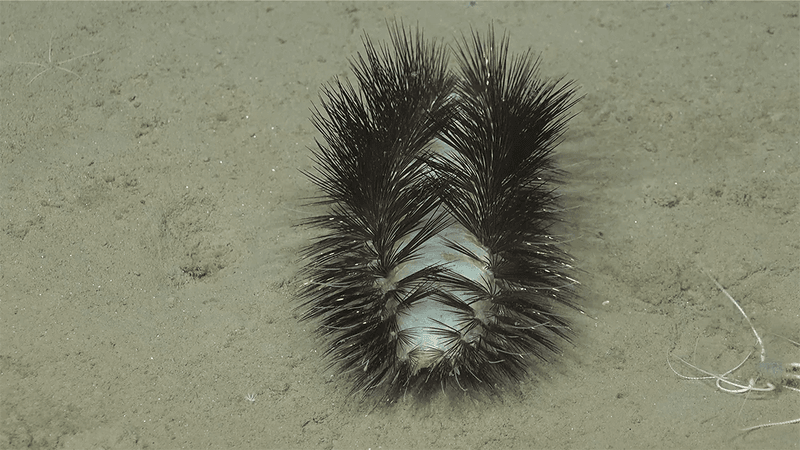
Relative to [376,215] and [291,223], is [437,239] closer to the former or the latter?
[376,215]

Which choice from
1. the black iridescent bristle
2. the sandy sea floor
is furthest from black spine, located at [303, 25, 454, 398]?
the sandy sea floor

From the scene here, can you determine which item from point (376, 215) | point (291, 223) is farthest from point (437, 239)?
point (291, 223)

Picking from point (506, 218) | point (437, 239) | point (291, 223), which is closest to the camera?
point (506, 218)

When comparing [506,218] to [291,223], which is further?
[291,223]

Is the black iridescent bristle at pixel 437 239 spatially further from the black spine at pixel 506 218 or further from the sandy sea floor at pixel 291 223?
the sandy sea floor at pixel 291 223

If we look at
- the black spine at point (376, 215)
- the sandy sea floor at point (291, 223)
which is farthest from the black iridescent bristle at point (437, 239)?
the sandy sea floor at point (291, 223)
